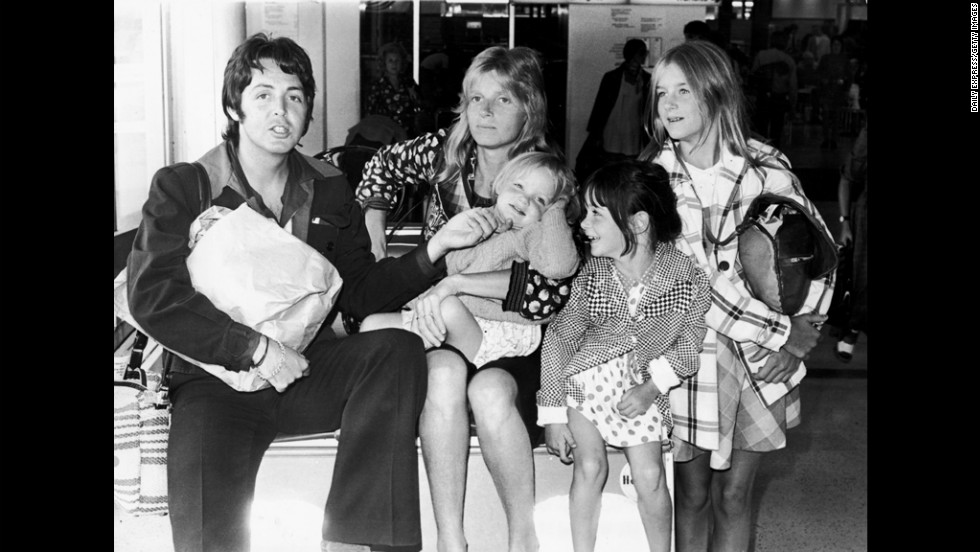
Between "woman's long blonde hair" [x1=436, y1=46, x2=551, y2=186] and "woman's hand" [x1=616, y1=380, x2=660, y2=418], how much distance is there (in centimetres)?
68

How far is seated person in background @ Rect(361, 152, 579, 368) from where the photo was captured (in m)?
3.13

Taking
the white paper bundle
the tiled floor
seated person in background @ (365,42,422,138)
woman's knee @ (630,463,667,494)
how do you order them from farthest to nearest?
the tiled floor, seated person in background @ (365,42,422,138), woman's knee @ (630,463,667,494), the white paper bundle

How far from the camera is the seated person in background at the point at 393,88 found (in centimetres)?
321

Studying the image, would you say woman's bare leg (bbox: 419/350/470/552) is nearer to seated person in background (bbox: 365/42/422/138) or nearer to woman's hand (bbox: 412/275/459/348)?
woman's hand (bbox: 412/275/459/348)

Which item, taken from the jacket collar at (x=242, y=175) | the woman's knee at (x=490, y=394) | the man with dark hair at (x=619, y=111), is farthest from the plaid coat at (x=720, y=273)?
the jacket collar at (x=242, y=175)

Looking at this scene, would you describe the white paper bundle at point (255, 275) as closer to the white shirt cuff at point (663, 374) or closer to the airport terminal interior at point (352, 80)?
the airport terminal interior at point (352, 80)

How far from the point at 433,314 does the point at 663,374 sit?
619mm

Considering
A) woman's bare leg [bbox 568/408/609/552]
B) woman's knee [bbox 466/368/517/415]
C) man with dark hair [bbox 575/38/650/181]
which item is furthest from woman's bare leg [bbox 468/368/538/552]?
man with dark hair [bbox 575/38/650/181]

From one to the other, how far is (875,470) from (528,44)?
1494mm

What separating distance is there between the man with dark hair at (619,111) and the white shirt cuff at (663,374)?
1.84ft
